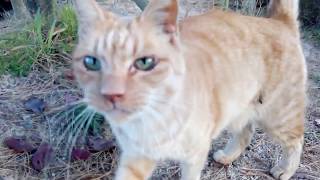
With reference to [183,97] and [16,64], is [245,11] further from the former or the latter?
[183,97]

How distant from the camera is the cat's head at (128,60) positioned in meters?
1.94

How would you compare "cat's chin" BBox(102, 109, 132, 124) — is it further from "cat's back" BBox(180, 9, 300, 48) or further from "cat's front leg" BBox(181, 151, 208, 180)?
"cat's back" BBox(180, 9, 300, 48)

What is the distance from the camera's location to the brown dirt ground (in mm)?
2924

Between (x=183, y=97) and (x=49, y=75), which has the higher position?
(x=183, y=97)

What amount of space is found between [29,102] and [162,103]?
138cm

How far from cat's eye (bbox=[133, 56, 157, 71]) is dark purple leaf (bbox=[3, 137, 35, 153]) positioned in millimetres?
1225

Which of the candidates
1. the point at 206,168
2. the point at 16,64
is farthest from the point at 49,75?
the point at 206,168

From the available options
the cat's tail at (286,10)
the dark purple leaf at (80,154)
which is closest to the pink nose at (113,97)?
the dark purple leaf at (80,154)

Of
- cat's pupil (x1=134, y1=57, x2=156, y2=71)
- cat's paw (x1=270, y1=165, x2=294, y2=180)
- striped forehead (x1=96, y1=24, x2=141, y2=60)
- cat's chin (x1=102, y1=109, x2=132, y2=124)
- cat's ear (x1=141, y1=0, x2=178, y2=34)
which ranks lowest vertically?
cat's paw (x1=270, y1=165, x2=294, y2=180)

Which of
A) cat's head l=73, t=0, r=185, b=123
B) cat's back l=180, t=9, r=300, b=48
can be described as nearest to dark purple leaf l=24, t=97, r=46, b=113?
cat's back l=180, t=9, r=300, b=48

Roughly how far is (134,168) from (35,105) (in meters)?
0.97

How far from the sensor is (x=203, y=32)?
2.71m

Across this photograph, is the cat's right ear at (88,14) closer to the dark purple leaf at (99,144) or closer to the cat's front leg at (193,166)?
the cat's front leg at (193,166)

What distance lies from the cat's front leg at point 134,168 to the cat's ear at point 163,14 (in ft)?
2.24
